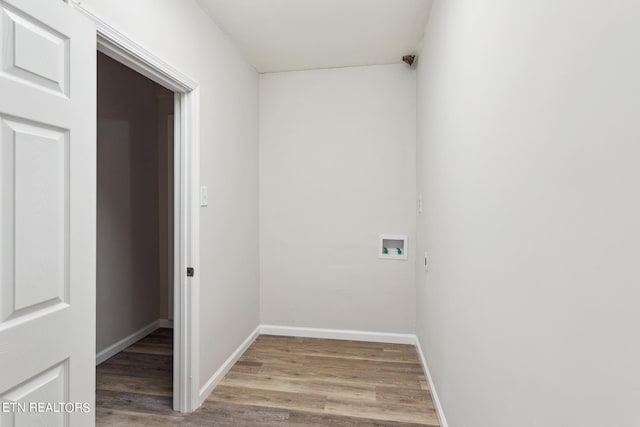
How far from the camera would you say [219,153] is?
8.20 ft

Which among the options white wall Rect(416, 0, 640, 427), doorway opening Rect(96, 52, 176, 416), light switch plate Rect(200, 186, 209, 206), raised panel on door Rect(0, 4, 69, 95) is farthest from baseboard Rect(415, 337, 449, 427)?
raised panel on door Rect(0, 4, 69, 95)

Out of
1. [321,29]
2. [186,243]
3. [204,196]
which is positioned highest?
[321,29]

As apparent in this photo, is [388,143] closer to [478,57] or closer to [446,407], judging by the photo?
[478,57]

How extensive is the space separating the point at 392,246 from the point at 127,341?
8.81 feet

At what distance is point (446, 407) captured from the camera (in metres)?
1.87

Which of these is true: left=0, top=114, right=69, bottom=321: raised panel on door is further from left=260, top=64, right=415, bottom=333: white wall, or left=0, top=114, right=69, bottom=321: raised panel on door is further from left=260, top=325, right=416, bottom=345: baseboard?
left=260, top=325, right=416, bottom=345: baseboard

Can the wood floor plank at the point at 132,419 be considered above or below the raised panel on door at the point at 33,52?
below

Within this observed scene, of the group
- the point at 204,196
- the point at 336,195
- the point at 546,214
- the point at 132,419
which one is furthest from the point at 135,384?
the point at 546,214

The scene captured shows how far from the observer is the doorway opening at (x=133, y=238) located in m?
2.73

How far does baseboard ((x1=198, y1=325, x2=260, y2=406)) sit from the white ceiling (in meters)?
2.59

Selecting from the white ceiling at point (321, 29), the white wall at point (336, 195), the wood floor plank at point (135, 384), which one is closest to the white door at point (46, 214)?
Answer: the wood floor plank at point (135, 384)

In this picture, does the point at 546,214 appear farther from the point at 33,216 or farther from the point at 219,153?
the point at 219,153

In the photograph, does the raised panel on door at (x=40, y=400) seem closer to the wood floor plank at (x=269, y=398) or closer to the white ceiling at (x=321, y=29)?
the wood floor plank at (x=269, y=398)

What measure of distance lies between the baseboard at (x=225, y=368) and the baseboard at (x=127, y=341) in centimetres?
111
